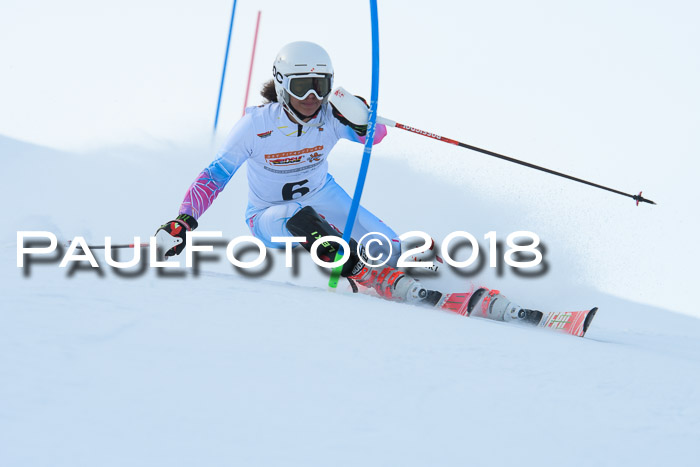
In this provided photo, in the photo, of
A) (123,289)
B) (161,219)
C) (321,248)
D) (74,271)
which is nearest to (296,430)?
(123,289)

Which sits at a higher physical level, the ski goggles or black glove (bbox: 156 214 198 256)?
the ski goggles

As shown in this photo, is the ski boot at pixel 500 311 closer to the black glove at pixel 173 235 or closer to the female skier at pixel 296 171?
the female skier at pixel 296 171

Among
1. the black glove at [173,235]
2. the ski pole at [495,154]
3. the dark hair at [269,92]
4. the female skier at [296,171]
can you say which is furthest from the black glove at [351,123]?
the black glove at [173,235]

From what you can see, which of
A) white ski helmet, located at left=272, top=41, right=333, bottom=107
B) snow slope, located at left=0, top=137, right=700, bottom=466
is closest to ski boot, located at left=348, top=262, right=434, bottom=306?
snow slope, located at left=0, top=137, right=700, bottom=466

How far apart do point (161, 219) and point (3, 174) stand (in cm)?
261

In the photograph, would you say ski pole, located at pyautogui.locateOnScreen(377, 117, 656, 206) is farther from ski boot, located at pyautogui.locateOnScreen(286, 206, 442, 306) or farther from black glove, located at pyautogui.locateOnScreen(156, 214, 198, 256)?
black glove, located at pyautogui.locateOnScreen(156, 214, 198, 256)

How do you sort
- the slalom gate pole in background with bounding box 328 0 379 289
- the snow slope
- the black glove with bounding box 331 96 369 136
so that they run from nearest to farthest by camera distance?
1. the snow slope
2. the slalom gate pole in background with bounding box 328 0 379 289
3. the black glove with bounding box 331 96 369 136

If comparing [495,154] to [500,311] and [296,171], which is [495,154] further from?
[296,171]

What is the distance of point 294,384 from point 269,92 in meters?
2.65

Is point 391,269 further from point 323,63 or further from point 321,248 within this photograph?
point 323,63

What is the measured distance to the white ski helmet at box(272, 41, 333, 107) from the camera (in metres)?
3.41

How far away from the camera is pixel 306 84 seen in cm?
345

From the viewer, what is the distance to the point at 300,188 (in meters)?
3.99

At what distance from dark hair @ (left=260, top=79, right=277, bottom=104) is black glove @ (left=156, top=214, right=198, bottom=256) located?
101 centimetres
